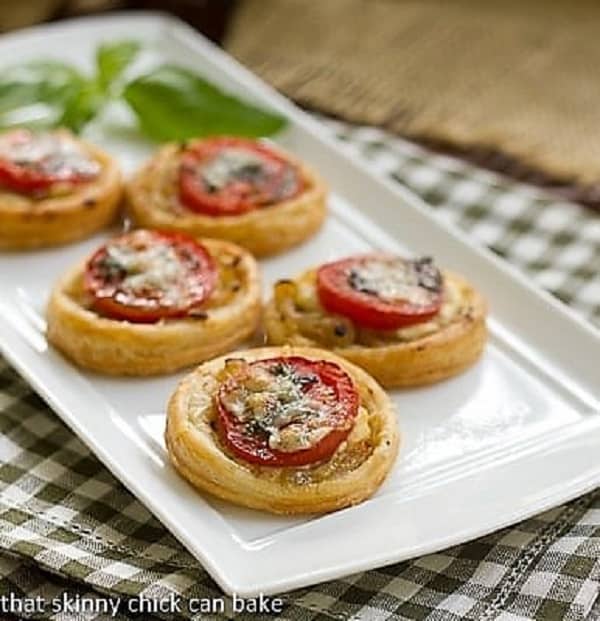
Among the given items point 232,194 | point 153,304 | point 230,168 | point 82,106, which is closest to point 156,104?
point 82,106

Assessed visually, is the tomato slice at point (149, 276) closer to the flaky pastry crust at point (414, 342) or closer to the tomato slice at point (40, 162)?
the flaky pastry crust at point (414, 342)

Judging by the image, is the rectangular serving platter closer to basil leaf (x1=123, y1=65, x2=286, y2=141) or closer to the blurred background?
basil leaf (x1=123, y1=65, x2=286, y2=141)

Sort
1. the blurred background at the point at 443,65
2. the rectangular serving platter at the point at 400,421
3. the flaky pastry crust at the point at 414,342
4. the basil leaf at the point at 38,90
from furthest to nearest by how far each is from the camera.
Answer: the blurred background at the point at 443,65
the basil leaf at the point at 38,90
the flaky pastry crust at the point at 414,342
the rectangular serving platter at the point at 400,421

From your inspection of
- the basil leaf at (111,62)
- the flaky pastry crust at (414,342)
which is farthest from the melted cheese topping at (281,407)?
the basil leaf at (111,62)

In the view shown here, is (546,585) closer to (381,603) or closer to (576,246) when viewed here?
(381,603)

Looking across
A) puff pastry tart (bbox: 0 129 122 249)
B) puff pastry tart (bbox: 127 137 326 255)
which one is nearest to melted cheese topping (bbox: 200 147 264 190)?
puff pastry tart (bbox: 127 137 326 255)

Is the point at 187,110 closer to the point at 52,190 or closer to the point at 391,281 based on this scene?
the point at 52,190
